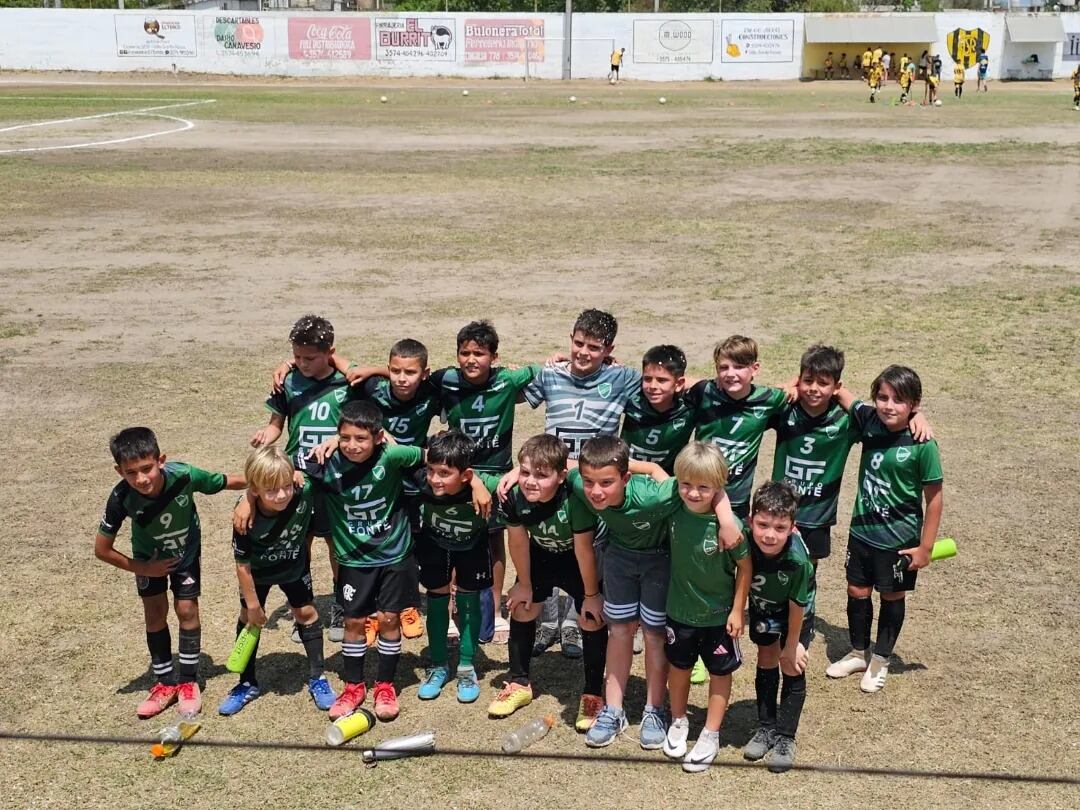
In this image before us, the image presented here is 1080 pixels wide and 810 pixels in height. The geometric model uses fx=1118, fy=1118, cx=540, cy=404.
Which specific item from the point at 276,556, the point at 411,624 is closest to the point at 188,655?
the point at 276,556

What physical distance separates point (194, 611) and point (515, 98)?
43.4m

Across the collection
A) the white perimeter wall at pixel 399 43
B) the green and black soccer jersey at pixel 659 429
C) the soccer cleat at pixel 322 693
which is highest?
the white perimeter wall at pixel 399 43

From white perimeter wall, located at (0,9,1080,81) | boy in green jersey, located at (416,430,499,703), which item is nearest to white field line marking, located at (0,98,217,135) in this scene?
white perimeter wall, located at (0,9,1080,81)

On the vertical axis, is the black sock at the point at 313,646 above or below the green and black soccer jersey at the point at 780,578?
below

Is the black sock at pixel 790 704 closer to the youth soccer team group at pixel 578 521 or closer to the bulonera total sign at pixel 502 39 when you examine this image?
the youth soccer team group at pixel 578 521

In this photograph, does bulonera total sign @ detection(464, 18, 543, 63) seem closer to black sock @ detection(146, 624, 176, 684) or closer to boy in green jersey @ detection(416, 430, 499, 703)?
boy in green jersey @ detection(416, 430, 499, 703)

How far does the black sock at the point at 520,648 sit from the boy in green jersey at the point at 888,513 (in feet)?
5.88

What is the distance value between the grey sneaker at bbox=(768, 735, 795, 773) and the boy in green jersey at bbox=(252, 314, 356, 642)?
287cm

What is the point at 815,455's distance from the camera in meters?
6.61

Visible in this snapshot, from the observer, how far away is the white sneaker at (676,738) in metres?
5.73

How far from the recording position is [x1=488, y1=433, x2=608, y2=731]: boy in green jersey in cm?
585

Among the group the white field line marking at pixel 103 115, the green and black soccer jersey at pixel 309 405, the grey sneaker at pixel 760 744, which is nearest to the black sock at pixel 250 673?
the green and black soccer jersey at pixel 309 405

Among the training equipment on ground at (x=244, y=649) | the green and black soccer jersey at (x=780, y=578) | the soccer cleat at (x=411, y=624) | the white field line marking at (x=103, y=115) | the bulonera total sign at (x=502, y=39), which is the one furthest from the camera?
the bulonera total sign at (x=502, y=39)

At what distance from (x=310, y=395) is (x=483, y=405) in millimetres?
1117
